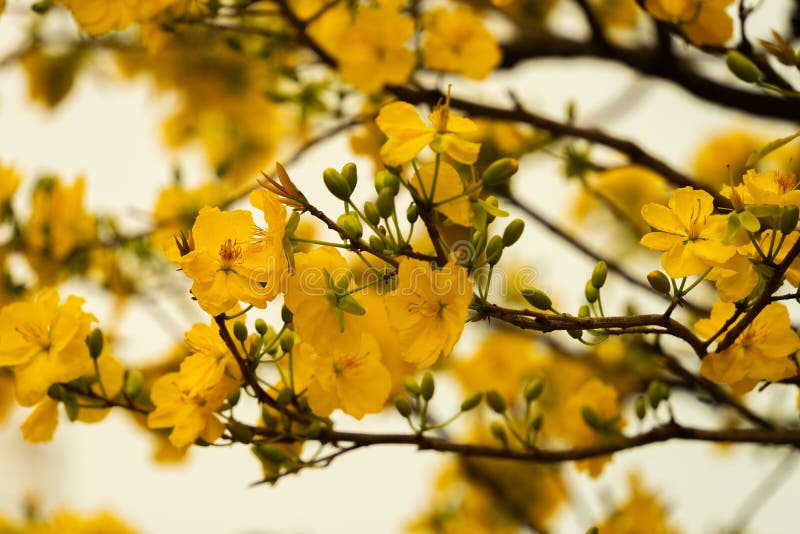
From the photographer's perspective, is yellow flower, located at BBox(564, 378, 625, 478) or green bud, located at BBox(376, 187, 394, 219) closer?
green bud, located at BBox(376, 187, 394, 219)

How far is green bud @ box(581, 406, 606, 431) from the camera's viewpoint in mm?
724

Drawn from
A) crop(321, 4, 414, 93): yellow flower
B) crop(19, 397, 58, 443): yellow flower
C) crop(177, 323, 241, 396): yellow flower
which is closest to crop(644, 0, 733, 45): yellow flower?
crop(321, 4, 414, 93): yellow flower

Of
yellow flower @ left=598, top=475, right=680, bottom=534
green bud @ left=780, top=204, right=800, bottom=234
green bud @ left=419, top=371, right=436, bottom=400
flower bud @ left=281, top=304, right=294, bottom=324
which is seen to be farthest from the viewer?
yellow flower @ left=598, top=475, right=680, bottom=534

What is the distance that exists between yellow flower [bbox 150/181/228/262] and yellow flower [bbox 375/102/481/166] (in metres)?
0.61

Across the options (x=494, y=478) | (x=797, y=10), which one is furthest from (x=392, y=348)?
(x=797, y=10)

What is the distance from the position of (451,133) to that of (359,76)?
34 cm

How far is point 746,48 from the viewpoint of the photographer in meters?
0.70

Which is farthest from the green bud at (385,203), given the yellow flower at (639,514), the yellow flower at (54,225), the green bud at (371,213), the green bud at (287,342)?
the yellow flower at (54,225)

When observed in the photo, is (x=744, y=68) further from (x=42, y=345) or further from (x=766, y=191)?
(x=42, y=345)

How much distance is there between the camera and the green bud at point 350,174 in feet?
1.63

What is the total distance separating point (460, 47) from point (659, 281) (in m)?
0.47

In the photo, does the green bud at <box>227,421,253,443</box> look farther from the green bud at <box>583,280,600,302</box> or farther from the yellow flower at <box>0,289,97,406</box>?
the green bud at <box>583,280,600,302</box>

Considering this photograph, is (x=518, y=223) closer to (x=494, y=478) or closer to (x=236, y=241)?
(x=236, y=241)

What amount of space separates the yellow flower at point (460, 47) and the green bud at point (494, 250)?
440mm
